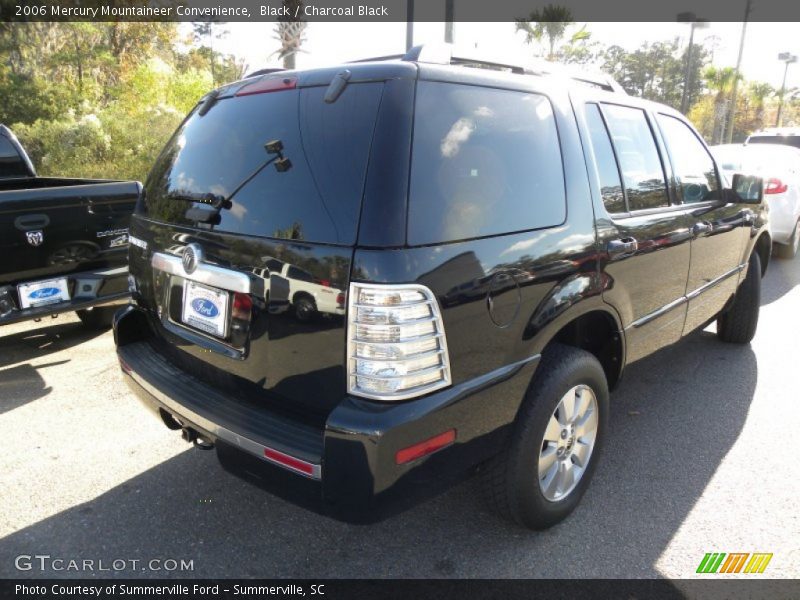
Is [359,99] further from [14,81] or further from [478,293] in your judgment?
[14,81]

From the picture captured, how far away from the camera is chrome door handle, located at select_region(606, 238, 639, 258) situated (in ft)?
8.45

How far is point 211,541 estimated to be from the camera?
2461mm

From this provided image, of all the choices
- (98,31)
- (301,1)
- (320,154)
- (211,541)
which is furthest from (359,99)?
(98,31)

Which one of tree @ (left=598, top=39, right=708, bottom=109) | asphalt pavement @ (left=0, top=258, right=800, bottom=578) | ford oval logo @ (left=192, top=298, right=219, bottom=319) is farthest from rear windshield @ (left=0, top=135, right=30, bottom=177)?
tree @ (left=598, top=39, right=708, bottom=109)

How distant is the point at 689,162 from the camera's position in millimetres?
3602

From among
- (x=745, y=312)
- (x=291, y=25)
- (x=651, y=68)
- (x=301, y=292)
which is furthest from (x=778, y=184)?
(x=651, y=68)

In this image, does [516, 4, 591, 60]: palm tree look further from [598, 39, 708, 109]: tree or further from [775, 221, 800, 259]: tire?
[598, 39, 708, 109]: tree

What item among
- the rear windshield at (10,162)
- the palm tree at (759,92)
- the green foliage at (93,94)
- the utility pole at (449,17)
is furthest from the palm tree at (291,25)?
the palm tree at (759,92)

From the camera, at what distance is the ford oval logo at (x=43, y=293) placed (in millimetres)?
4059

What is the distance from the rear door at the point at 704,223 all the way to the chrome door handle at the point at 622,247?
865 mm

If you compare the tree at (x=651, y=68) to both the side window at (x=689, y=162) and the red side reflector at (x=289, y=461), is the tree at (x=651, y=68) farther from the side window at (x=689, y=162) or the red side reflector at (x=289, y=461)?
the red side reflector at (x=289, y=461)

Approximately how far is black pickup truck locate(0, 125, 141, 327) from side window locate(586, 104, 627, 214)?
3.44 metres

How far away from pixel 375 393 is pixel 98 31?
2246 cm

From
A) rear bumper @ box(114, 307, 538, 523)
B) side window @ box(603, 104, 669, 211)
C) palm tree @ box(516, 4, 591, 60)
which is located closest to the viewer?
rear bumper @ box(114, 307, 538, 523)
